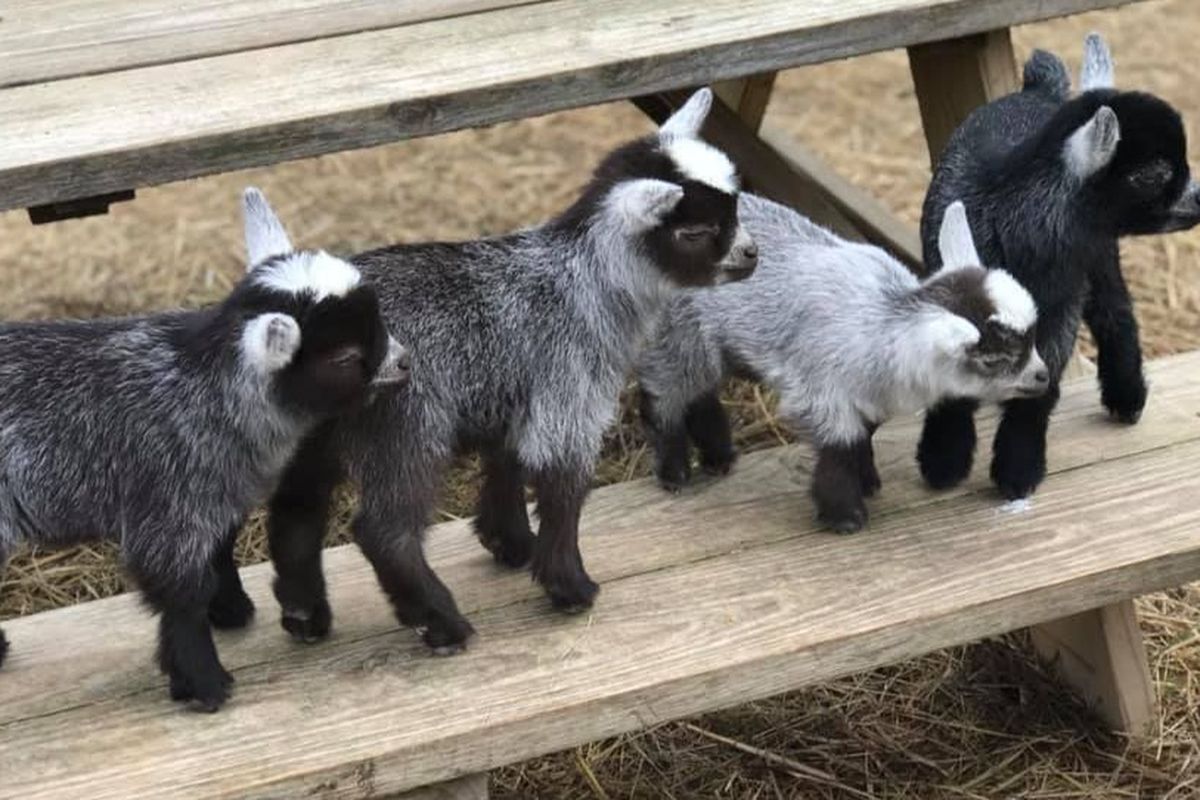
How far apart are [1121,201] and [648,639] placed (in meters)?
1.00

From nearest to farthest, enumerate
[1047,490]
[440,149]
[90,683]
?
1. [90,683]
2. [1047,490]
3. [440,149]

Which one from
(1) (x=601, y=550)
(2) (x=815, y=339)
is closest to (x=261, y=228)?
(1) (x=601, y=550)

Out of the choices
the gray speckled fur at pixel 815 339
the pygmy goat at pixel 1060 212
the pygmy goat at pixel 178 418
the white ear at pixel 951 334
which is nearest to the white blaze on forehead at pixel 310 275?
the pygmy goat at pixel 178 418

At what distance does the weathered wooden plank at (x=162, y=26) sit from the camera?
2.89 meters

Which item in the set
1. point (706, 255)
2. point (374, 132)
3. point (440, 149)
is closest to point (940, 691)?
point (706, 255)

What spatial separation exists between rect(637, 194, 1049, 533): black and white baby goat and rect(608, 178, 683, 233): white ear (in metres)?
0.46

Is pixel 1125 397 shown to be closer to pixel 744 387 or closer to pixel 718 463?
pixel 718 463

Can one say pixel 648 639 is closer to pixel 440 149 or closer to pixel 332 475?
pixel 332 475

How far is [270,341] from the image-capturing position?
228cm

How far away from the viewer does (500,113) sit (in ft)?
9.13

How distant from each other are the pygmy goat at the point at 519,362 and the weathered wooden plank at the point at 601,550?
0.45ft

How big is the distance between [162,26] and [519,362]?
93 cm

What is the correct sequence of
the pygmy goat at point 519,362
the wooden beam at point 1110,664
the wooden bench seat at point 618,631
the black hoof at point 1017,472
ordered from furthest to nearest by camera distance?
the wooden beam at point 1110,664, the black hoof at point 1017,472, the pygmy goat at point 519,362, the wooden bench seat at point 618,631

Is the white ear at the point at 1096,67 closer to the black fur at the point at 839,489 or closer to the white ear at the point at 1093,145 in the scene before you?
the white ear at the point at 1093,145
